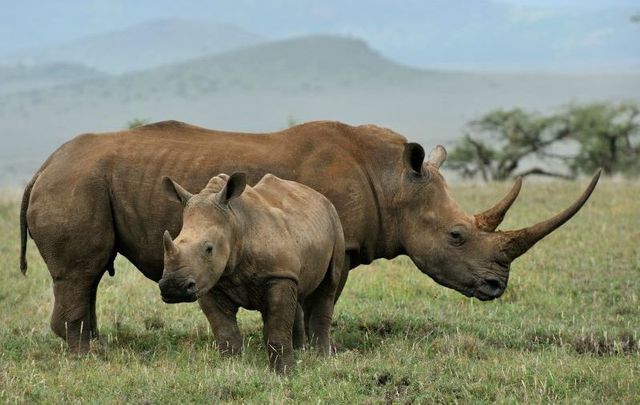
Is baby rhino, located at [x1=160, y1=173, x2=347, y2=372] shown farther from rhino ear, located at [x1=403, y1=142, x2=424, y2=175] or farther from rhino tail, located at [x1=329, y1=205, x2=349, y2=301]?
rhino ear, located at [x1=403, y1=142, x2=424, y2=175]

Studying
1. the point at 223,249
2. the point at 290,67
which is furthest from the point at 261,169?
the point at 290,67

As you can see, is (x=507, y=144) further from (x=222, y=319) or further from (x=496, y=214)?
(x=222, y=319)

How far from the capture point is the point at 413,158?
988cm

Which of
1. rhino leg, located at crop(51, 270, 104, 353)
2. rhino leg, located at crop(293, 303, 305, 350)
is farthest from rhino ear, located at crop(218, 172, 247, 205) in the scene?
rhino leg, located at crop(51, 270, 104, 353)

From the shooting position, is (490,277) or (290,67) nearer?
(490,277)

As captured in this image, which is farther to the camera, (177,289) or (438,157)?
(438,157)

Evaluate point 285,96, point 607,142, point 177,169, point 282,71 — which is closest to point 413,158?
point 177,169

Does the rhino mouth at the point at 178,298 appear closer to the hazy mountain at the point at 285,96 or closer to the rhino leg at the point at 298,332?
the rhino leg at the point at 298,332

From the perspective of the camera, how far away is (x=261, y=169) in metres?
9.75

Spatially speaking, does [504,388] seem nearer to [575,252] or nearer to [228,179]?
[228,179]

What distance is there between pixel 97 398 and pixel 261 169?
2546 mm

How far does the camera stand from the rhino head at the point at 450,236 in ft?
32.0

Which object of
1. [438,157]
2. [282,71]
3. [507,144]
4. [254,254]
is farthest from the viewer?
[282,71]

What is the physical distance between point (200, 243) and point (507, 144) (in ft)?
89.3
